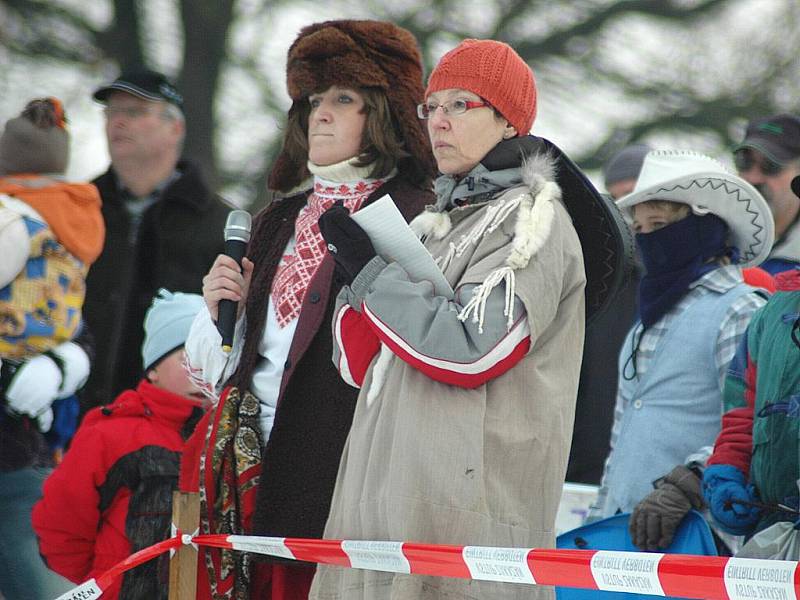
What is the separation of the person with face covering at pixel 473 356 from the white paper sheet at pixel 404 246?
37 mm

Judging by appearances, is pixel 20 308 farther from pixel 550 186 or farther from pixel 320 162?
A: pixel 550 186

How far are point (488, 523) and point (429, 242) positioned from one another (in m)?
0.74

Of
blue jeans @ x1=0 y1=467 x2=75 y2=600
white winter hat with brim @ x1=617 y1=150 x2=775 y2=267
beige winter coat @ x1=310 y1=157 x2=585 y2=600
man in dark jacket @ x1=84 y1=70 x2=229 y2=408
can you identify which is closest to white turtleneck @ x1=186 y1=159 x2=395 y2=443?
beige winter coat @ x1=310 y1=157 x2=585 y2=600

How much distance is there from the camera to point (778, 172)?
5.05 m

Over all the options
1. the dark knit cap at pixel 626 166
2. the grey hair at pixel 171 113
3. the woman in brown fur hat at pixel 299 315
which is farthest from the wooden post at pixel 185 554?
the dark knit cap at pixel 626 166

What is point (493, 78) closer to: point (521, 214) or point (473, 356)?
point (521, 214)

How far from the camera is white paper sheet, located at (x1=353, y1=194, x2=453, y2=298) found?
3143mm

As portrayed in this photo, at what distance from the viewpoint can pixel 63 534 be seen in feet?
14.4

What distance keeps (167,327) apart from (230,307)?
1.06 meters

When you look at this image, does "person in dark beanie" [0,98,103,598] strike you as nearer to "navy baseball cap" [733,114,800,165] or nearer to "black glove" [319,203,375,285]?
"black glove" [319,203,375,285]

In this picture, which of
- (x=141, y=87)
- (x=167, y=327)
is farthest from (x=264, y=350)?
(x=141, y=87)

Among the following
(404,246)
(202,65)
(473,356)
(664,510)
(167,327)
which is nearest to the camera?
(473,356)

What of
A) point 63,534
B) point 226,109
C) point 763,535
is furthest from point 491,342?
point 226,109

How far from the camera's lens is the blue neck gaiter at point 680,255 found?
4375mm
